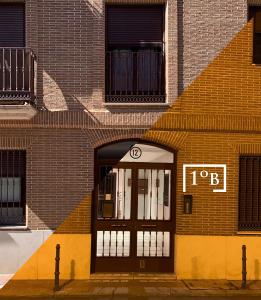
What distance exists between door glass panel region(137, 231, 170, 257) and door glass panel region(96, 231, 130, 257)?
31 centimetres

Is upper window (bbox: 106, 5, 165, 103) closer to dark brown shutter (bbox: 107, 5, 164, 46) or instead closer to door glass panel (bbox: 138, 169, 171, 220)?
dark brown shutter (bbox: 107, 5, 164, 46)

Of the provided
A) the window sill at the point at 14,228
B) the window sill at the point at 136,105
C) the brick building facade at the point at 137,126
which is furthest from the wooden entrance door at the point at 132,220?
the window sill at the point at 14,228

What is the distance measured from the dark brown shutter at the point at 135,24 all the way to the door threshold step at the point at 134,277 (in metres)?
5.48

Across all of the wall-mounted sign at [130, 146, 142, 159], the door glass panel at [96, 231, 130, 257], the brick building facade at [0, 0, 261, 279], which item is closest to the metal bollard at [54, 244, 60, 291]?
the brick building facade at [0, 0, 261, 279]

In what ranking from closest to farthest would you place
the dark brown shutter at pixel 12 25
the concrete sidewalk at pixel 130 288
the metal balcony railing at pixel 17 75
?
the concrete sidewalk at pixel 130 288 → the metal balcony railing at pixel 17 75 → the dark brown shutter at pixel 12 25

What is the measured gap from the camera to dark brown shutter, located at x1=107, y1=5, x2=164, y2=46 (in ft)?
32.4

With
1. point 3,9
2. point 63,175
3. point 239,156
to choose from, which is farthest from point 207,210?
point 3,9

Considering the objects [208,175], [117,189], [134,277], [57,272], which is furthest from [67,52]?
[134,277]

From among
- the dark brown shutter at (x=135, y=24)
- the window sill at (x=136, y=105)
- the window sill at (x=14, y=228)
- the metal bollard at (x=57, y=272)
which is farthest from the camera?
the dark brown shutter at (x=135, y=24)

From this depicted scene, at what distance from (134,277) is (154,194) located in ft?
6.50

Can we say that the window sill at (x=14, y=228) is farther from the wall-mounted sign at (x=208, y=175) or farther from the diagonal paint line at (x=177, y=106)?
the wall-mounted sign at (x=208, y=175)

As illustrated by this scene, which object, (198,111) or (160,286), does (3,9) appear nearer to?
(198,111)

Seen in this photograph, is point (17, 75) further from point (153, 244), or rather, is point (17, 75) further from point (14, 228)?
point (153, 244)

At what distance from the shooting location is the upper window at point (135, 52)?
32.3 feet
